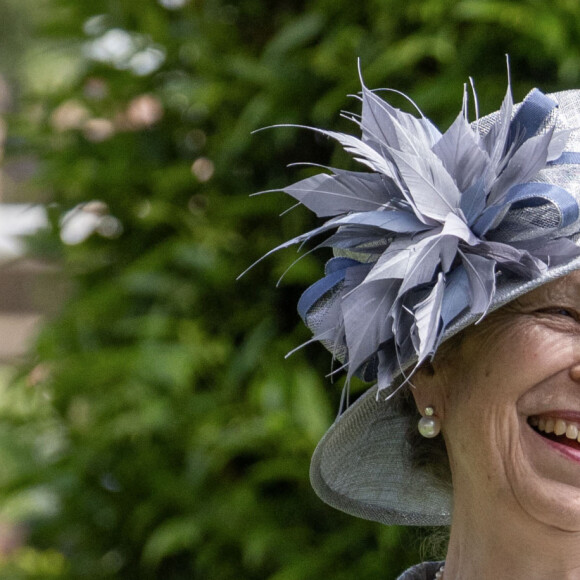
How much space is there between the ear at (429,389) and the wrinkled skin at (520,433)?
27mm

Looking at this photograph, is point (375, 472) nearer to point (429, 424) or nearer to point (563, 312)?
point (429, 424)

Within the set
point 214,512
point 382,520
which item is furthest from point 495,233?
point 214,512

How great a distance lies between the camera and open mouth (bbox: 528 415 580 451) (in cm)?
139

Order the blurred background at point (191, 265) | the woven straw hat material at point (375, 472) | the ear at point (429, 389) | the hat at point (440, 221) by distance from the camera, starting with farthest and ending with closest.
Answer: the blurred background at point (191, 265)
the woven straw hat material at point (375, 472)
the ear at point (429, 389)
the hat at point (440, 221)

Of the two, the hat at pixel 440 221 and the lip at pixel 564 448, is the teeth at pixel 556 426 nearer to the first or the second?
the lip at pixel 564 448

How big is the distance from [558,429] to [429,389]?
239mm

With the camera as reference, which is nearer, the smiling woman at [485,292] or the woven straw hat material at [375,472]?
the smiling woman at [485,292]

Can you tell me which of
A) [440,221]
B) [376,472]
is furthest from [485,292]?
[376,472]

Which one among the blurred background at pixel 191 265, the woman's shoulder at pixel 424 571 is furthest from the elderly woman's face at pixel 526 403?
the blurred background at pixel 191 265

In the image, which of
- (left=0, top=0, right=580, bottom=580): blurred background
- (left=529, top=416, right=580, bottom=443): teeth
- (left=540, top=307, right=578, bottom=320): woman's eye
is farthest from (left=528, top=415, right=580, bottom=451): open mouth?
(left=0, top=0, right=580, bottom=580): blurred background

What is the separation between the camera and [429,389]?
1582mm

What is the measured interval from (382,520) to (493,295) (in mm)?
707

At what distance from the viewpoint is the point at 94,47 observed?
10.7 feet

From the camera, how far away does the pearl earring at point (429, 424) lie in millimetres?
1578
